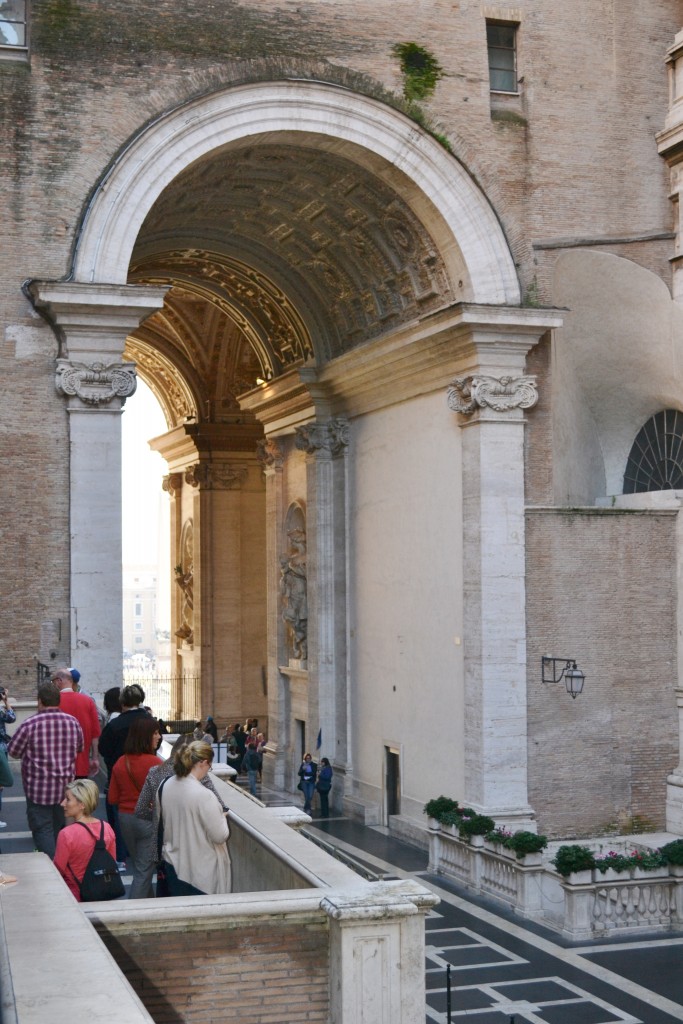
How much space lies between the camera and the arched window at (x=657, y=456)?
74.5 ft

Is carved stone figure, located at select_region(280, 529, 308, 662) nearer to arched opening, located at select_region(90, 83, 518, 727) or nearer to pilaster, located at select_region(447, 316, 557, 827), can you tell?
arched opening, located at select_region(90, 83, 518, 727)

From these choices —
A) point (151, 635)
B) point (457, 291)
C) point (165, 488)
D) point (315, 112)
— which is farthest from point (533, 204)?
point (151, 635)

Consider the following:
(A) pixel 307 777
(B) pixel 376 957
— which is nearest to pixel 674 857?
(A) pixel 307 777

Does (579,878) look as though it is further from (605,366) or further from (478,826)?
(605,366)

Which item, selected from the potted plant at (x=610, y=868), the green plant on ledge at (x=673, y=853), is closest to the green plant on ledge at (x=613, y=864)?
the potted plant at (x=610, y=868)

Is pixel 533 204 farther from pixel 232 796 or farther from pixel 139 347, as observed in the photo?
pixel 139 347

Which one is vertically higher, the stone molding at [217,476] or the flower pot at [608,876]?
the stone molding at [217,476]

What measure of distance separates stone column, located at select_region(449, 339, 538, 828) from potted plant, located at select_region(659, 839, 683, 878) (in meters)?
3.01

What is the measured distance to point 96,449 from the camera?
19.2 m

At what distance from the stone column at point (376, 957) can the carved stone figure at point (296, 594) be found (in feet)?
68.0

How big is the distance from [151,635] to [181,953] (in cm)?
8866

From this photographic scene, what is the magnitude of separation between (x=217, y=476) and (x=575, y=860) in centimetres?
2222

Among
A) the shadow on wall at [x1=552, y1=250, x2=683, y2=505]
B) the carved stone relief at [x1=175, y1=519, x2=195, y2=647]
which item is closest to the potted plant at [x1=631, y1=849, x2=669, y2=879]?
the shadow on wall at [x1=552, y1=250, x2=683, y2=505]

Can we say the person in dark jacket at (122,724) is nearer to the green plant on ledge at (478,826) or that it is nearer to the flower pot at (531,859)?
the flower pot at (531,859)
